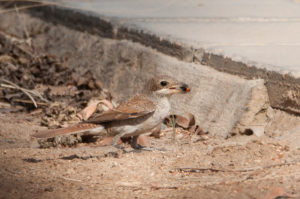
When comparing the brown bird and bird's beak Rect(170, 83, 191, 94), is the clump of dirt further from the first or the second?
bird's beak Rect(170, 83, 191, 94)

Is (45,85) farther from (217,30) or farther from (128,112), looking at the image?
(128,112)

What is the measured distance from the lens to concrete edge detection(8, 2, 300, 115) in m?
5.08

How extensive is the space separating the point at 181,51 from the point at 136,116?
1.33 meters

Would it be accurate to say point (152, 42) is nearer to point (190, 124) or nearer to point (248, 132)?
point (190, 124)

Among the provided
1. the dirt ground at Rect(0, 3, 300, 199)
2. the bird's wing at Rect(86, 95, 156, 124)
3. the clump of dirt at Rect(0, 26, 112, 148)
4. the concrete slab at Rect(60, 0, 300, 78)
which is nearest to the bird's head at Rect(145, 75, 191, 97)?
the bird's wing at Rect(86, 95, 156, 124)

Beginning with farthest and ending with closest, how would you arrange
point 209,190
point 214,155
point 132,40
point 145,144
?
point 132,40 → point 145,144 → point 214,155 → point 209,190

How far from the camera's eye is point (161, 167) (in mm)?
4648

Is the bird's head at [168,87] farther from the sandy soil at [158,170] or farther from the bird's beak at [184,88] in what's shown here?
the sandy soil at [158,170]

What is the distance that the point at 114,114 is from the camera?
5.31m

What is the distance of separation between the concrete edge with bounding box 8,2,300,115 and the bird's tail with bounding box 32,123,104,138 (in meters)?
1.37

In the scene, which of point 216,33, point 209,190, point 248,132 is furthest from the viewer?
point 216,33

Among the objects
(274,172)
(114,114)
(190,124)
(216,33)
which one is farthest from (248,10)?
(274,172)

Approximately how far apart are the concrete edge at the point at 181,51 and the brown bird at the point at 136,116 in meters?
0.55

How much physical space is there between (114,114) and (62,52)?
132 inches
